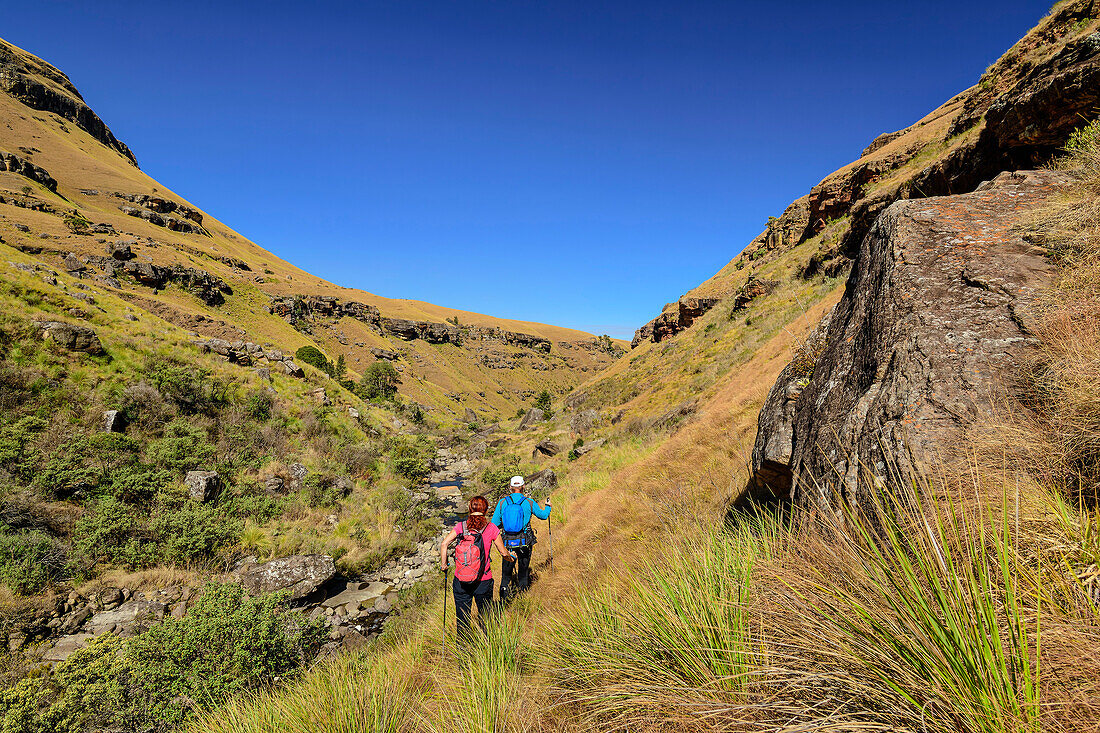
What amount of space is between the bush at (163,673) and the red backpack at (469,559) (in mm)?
1953

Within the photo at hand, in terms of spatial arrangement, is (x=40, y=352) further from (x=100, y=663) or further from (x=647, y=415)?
(x=647, y=415)

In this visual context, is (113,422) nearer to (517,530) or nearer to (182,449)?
(182,449)

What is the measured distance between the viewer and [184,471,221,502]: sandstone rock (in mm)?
10594

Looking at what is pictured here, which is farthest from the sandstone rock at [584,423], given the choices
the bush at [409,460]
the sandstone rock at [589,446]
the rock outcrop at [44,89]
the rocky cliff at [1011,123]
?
the rock outcrop at [44,89]

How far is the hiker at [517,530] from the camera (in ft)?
18.3

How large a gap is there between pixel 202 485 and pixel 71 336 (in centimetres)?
727

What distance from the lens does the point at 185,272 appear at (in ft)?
119

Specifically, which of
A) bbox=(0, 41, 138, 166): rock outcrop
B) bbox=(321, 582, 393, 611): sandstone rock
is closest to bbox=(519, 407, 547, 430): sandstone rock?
bbox=(321, 582, 393, 611): sandstone rock

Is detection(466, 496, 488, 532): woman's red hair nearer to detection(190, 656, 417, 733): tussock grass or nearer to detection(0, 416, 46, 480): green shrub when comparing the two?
detection(190, 656, 417, 733): tussock grass

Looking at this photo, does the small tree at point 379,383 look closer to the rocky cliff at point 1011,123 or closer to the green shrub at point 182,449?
the green shrub at point 182,449

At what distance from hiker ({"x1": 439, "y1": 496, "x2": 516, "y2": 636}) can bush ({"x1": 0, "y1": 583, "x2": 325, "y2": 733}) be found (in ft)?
6.03

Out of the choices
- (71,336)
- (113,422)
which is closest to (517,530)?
(113,422)

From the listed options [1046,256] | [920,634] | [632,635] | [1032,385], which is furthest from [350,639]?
[1046,256]

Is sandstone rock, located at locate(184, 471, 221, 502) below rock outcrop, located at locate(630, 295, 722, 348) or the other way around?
below
